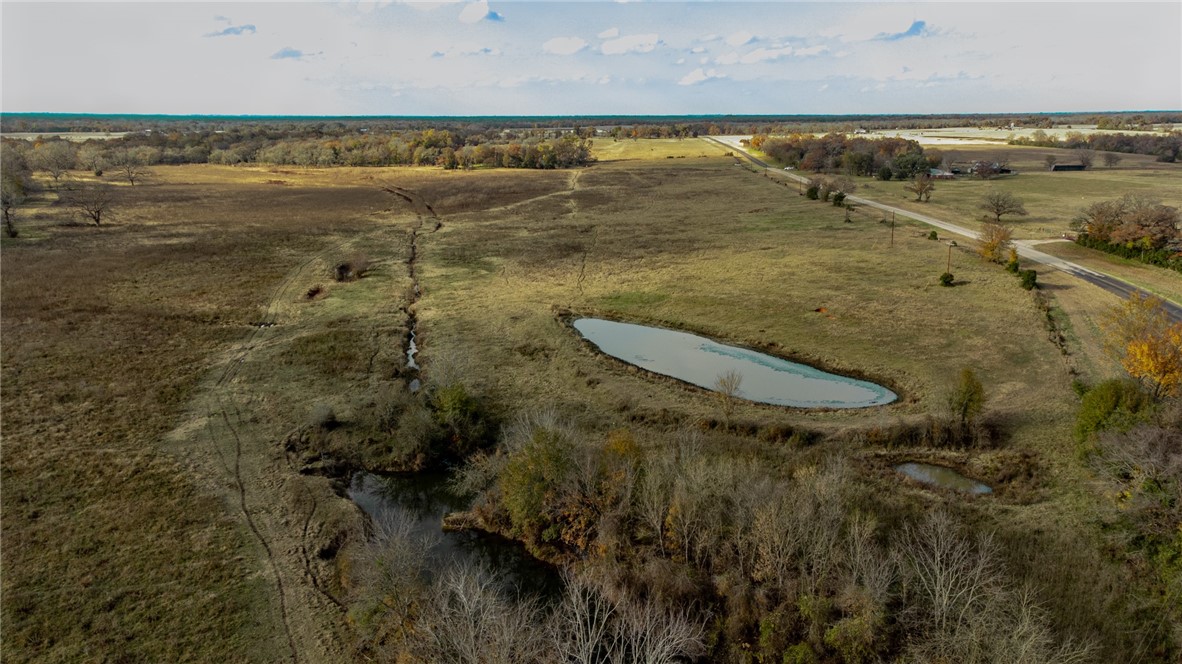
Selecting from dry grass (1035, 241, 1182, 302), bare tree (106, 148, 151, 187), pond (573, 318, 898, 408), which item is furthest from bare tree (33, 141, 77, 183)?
dry grass (1035, 241, 1182, 302)

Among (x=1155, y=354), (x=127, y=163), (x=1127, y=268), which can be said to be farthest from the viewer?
(x=127, y=163)

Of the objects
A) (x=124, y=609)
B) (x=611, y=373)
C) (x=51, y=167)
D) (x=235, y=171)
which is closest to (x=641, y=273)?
(x=611, y=373)

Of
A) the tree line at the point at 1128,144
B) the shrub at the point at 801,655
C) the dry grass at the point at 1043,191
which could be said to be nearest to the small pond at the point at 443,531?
the shrub at the point at 801,655

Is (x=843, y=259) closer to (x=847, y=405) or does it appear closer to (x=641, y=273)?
(x=641, y=273)

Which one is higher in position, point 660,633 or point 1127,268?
point 1127,268

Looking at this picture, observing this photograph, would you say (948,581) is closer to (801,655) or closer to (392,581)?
(801,655)

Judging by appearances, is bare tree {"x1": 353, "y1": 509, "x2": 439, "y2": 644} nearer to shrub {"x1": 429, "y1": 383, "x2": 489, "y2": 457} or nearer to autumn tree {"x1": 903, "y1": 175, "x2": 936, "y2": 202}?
shrub {"x1": 429, "y1": 383, "x2": 489, "y2": 457}

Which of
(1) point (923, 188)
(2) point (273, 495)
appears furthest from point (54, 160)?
(1) point (923, 188)

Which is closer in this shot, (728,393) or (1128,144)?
(728,393)
